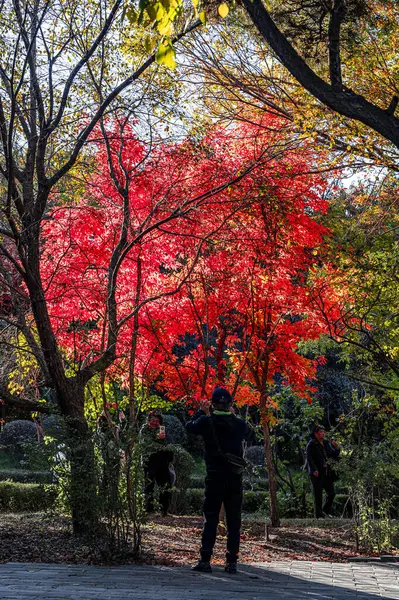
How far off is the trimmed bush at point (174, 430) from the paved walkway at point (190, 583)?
52.3 feet

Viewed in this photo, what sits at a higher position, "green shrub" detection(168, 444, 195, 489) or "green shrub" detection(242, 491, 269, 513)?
"green shrub" detection(168, 444, 195, 489)

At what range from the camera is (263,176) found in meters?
10.2

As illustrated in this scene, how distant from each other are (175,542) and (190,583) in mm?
3238

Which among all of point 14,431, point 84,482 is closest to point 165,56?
point 84,482

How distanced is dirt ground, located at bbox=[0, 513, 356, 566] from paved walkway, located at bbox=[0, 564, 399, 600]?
67 centimetres

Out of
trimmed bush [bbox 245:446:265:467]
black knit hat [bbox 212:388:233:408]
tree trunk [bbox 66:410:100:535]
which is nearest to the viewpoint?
black knit hat [bbox 212:388:233:408]

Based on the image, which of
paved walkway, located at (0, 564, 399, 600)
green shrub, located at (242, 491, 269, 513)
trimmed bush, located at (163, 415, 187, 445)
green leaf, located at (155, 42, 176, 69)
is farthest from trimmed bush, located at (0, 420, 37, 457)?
green leaf, located at (155, 42, 176, 69)

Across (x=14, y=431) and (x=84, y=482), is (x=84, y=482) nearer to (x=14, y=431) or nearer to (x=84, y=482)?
(x=84, y=482)

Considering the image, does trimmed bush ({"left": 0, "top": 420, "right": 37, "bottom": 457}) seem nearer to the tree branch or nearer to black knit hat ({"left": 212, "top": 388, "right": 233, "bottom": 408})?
black knit hat ({"left": 212, "top": 388, "right": 233, "bottom": 408})

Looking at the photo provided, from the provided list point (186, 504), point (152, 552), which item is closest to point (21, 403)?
point (152, 552)

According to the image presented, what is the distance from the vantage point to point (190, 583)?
230 inches

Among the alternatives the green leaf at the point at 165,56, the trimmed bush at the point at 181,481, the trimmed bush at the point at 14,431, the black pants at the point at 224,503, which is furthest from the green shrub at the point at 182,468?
the green leaf at the point at 165,56

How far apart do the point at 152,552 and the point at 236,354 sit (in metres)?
5.38

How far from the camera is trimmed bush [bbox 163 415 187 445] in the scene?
75.3 ft
